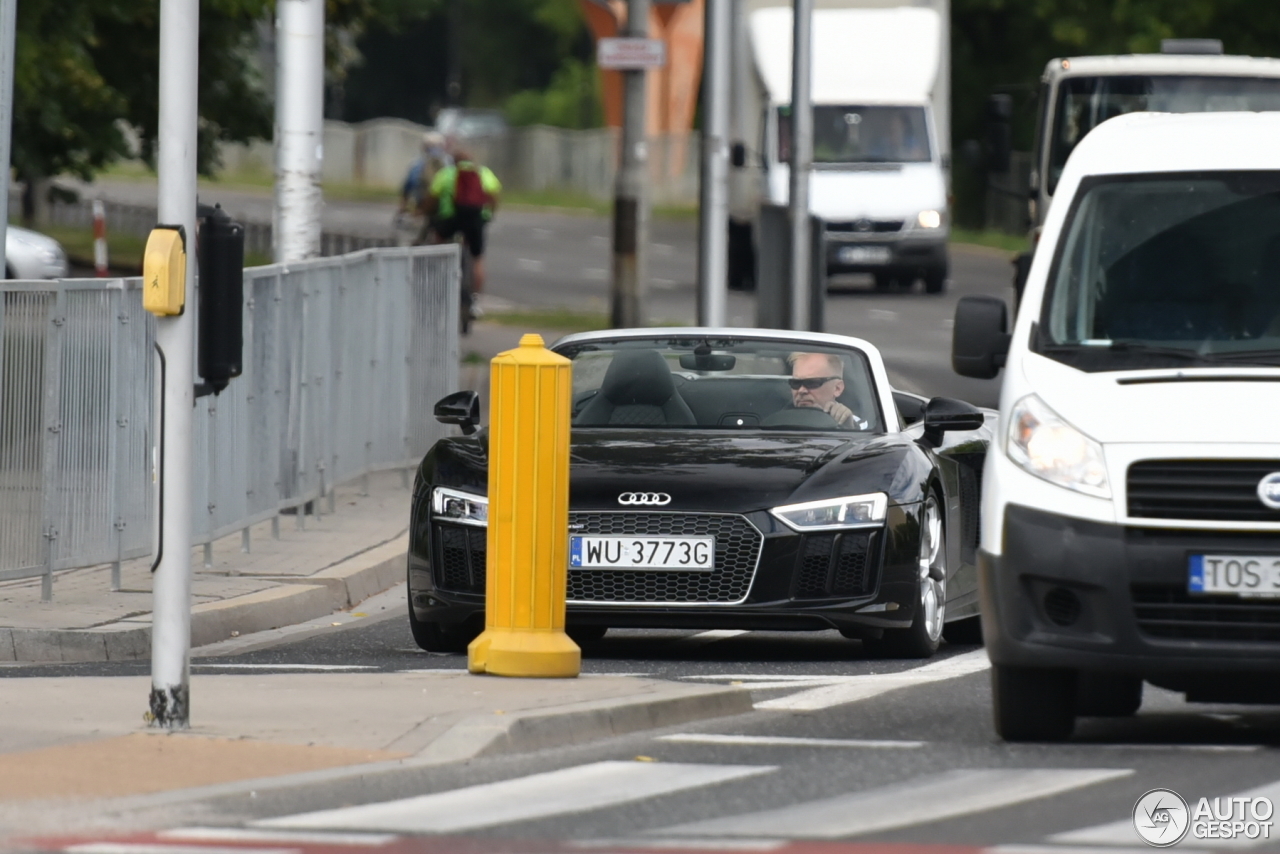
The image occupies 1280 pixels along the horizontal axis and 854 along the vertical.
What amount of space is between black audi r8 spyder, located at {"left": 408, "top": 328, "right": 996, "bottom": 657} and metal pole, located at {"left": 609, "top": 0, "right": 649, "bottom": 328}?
16.5m

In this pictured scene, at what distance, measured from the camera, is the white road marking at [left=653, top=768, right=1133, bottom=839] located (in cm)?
720

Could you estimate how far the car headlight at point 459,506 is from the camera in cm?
1112

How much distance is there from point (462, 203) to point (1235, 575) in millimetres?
22528

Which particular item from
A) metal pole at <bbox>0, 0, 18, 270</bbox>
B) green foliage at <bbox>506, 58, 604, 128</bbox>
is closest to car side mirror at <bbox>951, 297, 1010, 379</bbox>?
metal pole at <bbox>0, 0, 18, 270</bbox>

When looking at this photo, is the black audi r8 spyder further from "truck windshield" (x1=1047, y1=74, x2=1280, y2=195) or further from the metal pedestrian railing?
"truck windshield" (x1=1047, y1=74, x2=1280, y2=195)

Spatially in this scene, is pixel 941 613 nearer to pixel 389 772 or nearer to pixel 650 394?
pixel 650 394

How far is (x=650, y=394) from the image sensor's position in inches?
476

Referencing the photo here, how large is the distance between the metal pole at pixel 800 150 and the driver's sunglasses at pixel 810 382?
43.1 feet

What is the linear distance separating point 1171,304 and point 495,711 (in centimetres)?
245

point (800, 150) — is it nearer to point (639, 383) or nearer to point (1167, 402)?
point (639, 383)

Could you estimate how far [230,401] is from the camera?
14422 millimetres

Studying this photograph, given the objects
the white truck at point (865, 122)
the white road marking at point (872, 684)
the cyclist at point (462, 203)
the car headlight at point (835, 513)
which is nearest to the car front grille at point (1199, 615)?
the white road marking at point (872, 684)

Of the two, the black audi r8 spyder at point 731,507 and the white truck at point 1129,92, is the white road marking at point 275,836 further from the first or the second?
the white truck at point 1129,92
